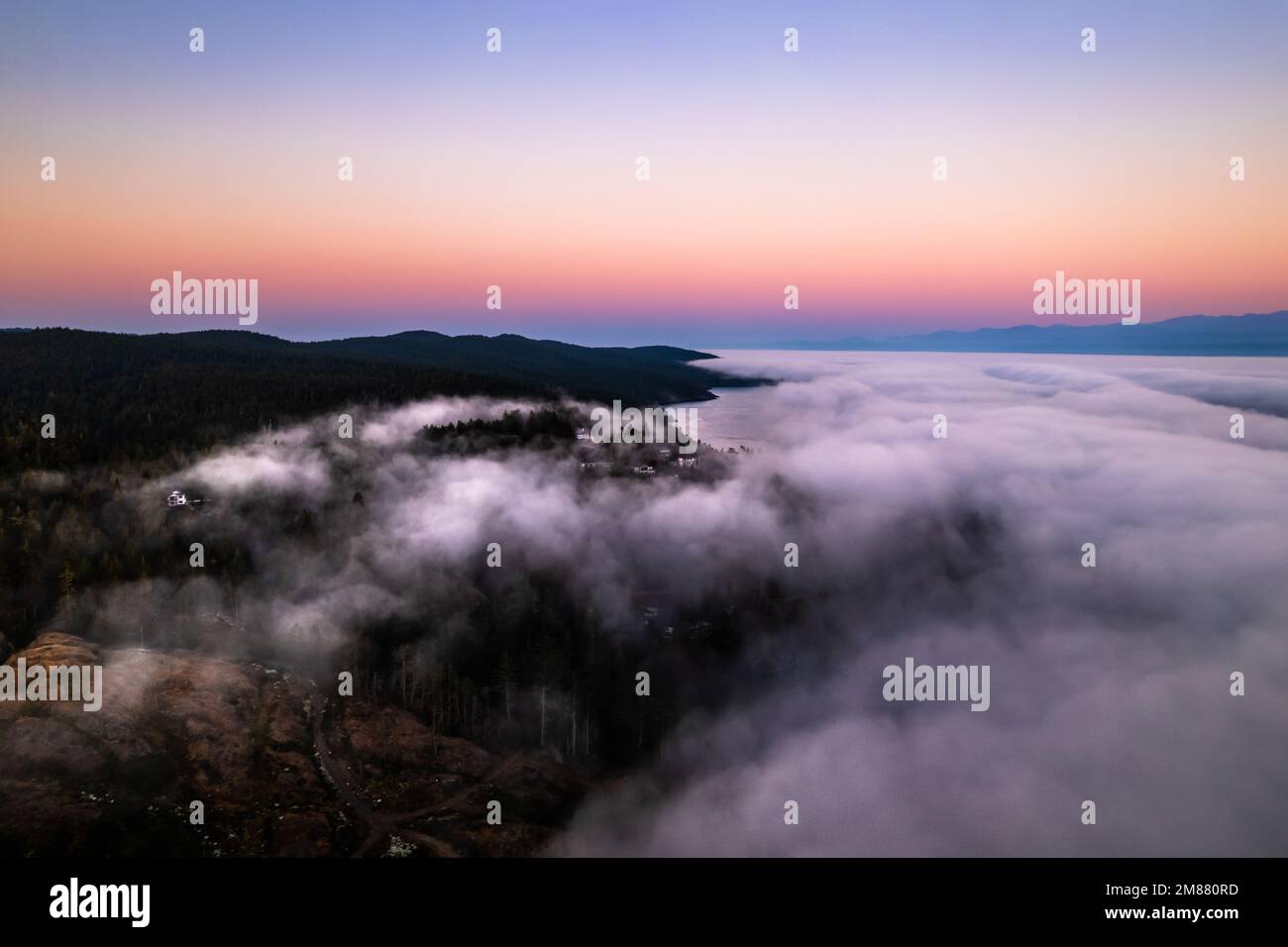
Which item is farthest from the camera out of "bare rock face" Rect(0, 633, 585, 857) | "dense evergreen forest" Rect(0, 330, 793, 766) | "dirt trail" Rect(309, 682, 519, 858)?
"dense evergreen forest" Rect(0, 330, 793, 766)

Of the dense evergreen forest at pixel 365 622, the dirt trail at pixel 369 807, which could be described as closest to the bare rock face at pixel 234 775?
the dirt trail at pixel 369 807

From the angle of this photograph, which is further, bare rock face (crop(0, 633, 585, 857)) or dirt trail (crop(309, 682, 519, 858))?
dirt trail (crop(309, 682, 519, 858))

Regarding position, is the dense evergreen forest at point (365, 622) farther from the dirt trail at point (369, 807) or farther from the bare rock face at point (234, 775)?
the dirt trail at point (369, 807)

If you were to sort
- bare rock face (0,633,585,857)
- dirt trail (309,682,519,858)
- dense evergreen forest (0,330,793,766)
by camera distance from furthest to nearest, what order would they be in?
1. dense evergreen forest (0,330,793,766)
2. dirt trail (309,682,519,858)
3. bare rock face (0,633,585,857)

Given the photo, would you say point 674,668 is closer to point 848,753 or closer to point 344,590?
point 848,753

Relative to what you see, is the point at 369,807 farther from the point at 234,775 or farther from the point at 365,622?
the point at 365,622

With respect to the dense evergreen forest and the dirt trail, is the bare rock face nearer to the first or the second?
the dirt trail

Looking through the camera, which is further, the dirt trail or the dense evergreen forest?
the dense evergreen forest

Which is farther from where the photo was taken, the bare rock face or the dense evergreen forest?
the dense evergreen forest

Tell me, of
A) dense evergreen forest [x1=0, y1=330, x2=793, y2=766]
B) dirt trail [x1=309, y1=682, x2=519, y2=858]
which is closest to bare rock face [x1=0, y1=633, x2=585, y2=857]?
dirt trail [x1=309, y1=682, x2=519, y2=858]
